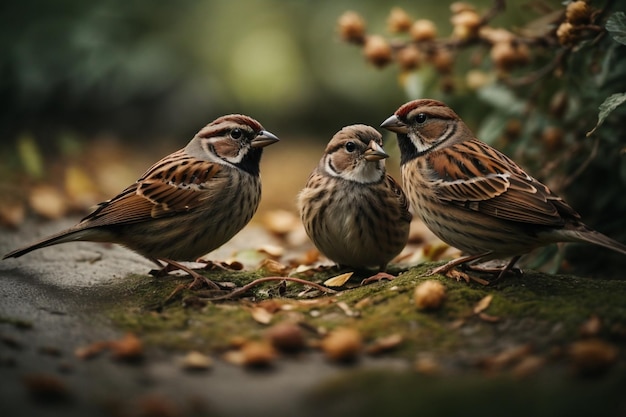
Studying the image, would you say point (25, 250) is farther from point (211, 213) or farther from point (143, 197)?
point (211, 213)

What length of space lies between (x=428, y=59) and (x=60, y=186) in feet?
11.8

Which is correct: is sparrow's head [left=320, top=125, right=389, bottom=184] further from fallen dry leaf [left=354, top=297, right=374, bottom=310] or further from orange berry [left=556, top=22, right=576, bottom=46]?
orange berry [left=556, top=22, right=576, bottom=46]

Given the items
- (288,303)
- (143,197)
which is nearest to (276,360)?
(288,303)

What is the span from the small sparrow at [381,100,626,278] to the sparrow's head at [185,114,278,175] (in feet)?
2.59

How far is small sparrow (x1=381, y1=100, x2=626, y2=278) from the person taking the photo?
3.53m

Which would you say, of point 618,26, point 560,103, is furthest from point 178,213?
point 560,103

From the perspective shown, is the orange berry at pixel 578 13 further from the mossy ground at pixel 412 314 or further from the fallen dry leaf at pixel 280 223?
the fallen dry leaf at pixel 280 223

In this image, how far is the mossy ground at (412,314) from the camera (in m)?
2.93

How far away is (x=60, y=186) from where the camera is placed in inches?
263

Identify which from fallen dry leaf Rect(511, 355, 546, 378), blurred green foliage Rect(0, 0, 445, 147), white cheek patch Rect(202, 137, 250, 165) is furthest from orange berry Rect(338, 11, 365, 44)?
blurred green foliage Rect(0, 0, 445, 147)

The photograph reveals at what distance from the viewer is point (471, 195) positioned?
146 inches

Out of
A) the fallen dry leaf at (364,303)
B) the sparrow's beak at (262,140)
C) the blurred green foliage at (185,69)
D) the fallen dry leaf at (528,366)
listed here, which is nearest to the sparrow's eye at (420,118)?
the sparrow's beak at (262,140)

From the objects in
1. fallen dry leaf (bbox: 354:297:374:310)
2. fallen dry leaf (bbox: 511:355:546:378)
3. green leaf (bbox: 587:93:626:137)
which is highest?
green leaf (bbox: 587:93:626:137)

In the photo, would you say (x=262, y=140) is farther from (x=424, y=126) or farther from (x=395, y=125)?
(x=424, y=126)
